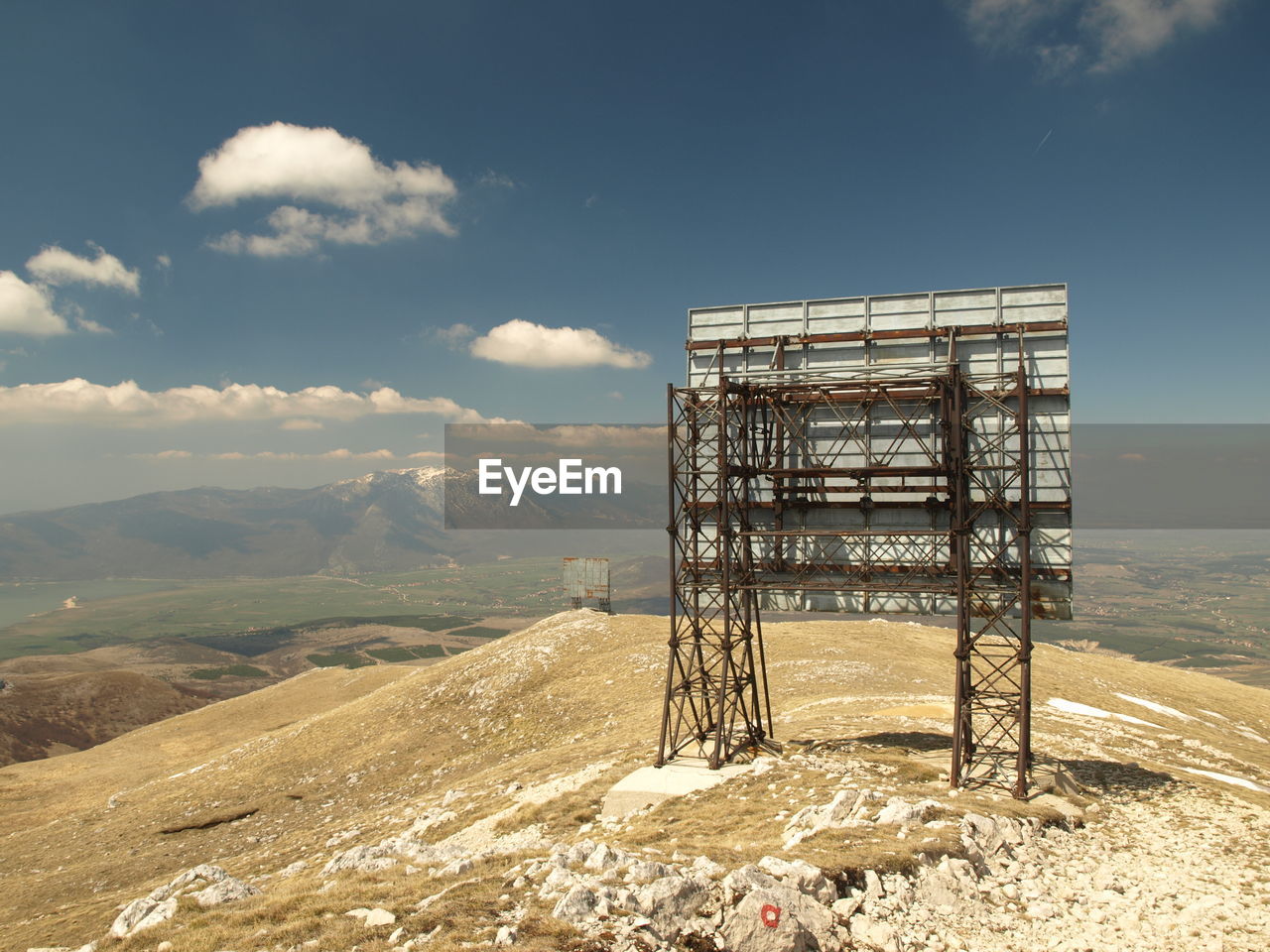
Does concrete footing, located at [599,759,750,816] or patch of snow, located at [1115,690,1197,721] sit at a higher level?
concrete footing, located at [599,759,750,816]

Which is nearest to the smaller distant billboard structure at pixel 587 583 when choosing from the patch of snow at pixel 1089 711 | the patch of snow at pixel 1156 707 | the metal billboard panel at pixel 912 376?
the patch of snow at pixel 1089 711

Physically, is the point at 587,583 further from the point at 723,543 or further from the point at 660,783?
the point at 660,783

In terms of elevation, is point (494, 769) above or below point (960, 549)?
below

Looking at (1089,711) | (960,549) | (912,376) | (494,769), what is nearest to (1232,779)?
(1089,711)

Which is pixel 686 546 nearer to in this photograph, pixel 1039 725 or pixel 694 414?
pixel 694 414

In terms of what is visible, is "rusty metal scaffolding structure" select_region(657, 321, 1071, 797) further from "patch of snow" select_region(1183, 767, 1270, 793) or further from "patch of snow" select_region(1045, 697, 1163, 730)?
"patch of snow" select_region(1045, 697, 1163, 730)

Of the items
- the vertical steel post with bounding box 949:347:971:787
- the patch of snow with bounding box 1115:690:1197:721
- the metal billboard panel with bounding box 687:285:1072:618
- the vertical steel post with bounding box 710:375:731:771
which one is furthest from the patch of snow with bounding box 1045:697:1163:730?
the vertical steel post with bounding box 710:375:731:771
